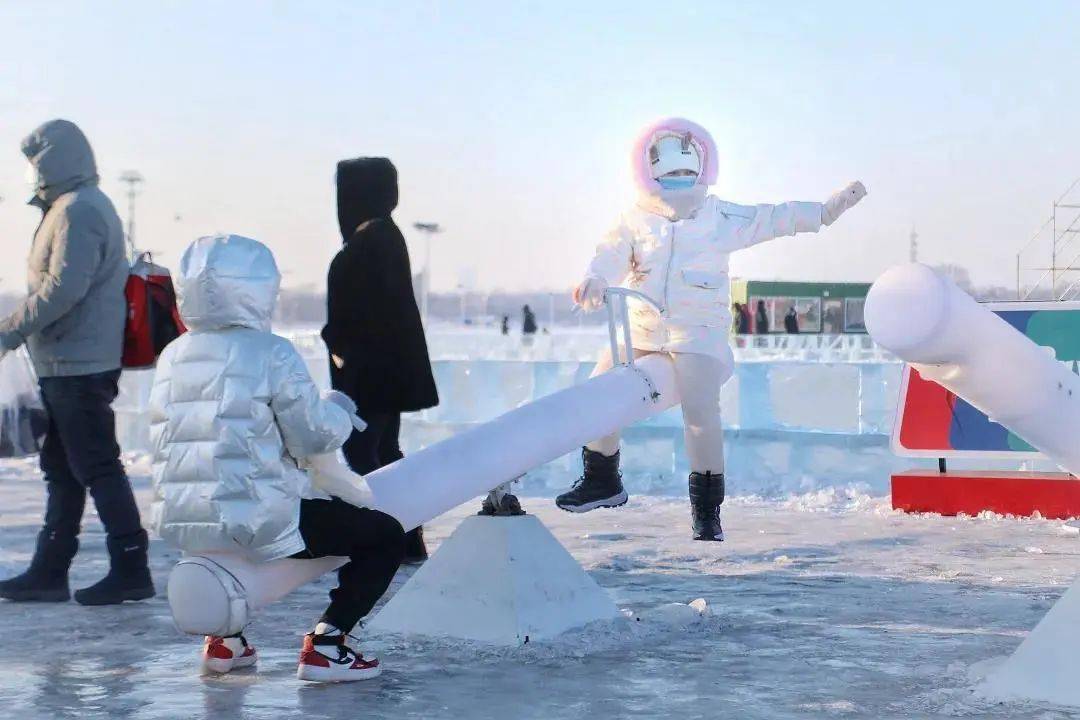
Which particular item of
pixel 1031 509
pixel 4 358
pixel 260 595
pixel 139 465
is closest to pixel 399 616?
pixel 260 595

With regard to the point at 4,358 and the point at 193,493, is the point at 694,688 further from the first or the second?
the point at 4,358

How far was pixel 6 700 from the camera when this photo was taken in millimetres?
4555

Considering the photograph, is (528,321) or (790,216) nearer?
(790,216)

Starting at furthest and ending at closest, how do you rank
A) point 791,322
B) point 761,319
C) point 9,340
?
1. point 791,322
2. point 761,319
3. point 9,340

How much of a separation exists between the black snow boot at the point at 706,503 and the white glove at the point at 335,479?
244cm

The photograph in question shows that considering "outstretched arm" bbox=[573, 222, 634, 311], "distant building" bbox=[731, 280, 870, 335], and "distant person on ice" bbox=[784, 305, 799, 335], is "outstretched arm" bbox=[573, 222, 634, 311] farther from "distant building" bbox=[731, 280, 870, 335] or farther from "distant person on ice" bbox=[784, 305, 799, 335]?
"distant person on ice" bbox=[784, 305, 799, 335]

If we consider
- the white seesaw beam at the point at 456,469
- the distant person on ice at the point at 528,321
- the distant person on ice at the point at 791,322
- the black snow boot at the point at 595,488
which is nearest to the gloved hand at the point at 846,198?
the white seesaw beam at the point at 456,469

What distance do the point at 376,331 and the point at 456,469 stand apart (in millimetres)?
2015

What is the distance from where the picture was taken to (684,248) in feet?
22.3

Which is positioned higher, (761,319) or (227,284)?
(227,284)

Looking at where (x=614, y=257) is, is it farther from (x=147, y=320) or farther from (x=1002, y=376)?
(x=1002, y=376)

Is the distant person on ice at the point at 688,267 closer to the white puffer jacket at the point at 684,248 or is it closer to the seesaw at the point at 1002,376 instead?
the white puffer jacket at the point at 684,248

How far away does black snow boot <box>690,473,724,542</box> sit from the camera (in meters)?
6.84

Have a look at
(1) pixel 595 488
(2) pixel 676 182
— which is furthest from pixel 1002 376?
(1) pixel 595 488
